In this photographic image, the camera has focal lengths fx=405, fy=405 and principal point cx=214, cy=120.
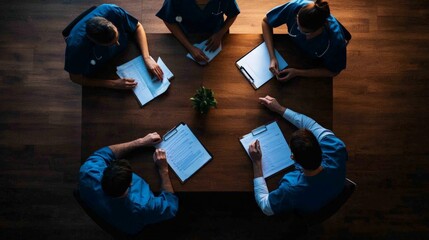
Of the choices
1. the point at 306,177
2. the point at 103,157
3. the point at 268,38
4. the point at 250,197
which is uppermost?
the point at 268,38

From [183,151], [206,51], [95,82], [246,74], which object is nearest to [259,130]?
[246,74]

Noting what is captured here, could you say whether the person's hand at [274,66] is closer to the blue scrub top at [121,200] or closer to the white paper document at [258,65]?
the white paper document at [258,65]

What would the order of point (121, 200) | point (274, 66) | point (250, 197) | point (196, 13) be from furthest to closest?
1. point (250, 197)
2. point (196, 13)
3. point (274, 66)
4. point (121, 200)

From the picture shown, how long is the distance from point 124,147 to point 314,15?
1.26m

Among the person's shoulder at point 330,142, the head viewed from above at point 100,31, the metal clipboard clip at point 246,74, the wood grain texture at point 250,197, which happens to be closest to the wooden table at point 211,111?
the metal clipboard clip at point 246,74

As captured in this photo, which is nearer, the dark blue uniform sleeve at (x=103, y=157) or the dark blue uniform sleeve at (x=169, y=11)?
the dark blue uniform sleeve at (x=103, y=157)

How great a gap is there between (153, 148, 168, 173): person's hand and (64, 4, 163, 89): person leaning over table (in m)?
0.42

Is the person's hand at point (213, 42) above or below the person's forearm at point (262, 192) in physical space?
above

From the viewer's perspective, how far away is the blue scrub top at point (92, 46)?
2.28 metres

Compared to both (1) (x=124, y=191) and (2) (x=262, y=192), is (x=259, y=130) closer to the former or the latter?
(2) (x=262, y=192)

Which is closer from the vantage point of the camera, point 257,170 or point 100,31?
point 100,31

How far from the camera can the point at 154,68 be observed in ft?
7.78

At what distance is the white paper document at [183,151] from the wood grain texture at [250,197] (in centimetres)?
89

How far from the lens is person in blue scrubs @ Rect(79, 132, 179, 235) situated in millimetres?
2121
